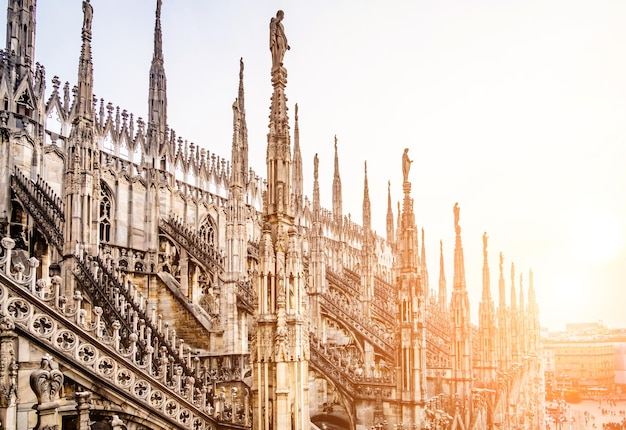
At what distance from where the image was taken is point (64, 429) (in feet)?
31.1

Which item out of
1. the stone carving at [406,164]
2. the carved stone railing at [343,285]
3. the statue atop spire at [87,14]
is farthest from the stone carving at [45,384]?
the carved stone railing at [343,285]

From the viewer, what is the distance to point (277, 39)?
9414mm

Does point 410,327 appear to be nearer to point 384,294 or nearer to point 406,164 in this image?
point 406,164

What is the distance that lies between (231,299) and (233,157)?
524 centimetres

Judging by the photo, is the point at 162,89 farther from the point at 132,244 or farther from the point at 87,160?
the point at 87,160

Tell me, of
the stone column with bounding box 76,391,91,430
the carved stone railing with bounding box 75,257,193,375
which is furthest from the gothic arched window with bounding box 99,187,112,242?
the stone column with bounding box 76,391,91,430

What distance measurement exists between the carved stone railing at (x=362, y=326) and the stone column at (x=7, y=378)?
1583 centimetres

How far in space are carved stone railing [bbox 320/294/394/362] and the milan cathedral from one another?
8 cm

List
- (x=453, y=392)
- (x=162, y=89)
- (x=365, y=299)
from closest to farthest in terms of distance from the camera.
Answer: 1. (x=453, y=392)
2. (x=162, y=89)
3. (x=365, y=299)

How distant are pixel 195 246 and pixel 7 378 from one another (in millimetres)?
14292

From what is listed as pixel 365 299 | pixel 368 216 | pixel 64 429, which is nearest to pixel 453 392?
pixel 365 299

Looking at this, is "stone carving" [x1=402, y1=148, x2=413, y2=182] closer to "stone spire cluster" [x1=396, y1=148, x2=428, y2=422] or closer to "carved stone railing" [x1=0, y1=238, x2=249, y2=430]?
"stone spire cluster" [x1=396, y1=148, x2=428, y2=422]

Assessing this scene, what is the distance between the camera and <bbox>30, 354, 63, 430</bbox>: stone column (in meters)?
7.15

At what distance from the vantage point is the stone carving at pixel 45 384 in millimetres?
7309
